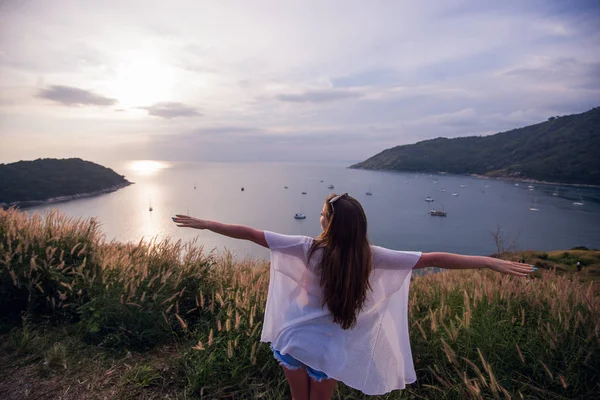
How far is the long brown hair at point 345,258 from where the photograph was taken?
2.21 metres

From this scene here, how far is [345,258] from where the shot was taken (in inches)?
87.1

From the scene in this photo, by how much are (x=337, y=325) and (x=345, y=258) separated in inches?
20.9

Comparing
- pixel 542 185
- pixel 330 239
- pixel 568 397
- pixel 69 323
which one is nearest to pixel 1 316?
pixel 69 323

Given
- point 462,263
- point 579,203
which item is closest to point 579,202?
point 579,203

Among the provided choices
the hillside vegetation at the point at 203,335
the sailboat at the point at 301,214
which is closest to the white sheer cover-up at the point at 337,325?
the hillside vegetation at the point at 203,335

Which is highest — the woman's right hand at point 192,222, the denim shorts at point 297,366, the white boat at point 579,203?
the woman's right hand at point 192,222

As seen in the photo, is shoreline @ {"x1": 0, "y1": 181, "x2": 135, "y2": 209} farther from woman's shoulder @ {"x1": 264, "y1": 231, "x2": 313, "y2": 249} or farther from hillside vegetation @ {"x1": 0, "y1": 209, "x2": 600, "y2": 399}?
woman's shoulder @ {"x1": 264, "y1": 231, "x2": 313, "y2": 249}

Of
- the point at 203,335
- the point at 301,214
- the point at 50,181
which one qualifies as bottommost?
the point at 301,214

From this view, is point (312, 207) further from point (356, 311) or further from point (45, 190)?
point (356, 311)

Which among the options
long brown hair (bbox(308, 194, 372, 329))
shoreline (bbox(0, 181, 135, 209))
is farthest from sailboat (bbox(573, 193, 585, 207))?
shoreline (bbox(0, 181, 135, 209))

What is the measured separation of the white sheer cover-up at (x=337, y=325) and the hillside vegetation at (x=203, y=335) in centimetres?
71

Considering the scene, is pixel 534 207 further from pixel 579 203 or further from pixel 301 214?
pixel 301 214

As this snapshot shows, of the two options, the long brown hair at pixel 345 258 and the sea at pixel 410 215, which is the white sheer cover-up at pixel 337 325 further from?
the sea at pixel 410 215

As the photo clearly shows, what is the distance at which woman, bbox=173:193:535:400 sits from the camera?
223cm
